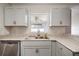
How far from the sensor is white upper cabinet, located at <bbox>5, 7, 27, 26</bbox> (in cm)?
200

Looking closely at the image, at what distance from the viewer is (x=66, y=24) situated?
2.04 m

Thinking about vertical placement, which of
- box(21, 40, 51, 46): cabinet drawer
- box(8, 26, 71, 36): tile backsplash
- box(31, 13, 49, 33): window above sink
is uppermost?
box(31, 13, 49, 33): window above sink

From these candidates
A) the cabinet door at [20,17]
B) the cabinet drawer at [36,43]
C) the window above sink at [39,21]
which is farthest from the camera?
the window above sink at [39,21]

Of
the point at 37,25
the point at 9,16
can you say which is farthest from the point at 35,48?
the point at 9,16

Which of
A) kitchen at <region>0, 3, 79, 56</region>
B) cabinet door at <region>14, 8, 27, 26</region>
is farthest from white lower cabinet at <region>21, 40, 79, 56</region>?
cabinet door at <region>14, 8, 27, 26</region>

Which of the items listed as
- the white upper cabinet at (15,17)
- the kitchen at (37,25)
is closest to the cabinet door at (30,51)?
the kitchen at (37,25)

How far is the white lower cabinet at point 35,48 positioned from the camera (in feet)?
5.69

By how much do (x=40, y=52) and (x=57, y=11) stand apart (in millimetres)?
653

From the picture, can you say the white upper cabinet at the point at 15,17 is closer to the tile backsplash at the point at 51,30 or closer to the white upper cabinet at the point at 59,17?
the tile backsplash at the point at 51,30

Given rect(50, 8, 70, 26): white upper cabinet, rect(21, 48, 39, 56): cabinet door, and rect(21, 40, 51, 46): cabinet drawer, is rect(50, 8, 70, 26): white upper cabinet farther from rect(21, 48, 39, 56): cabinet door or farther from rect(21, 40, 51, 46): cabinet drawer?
rect(21, 48, 39, 56): cabinet door

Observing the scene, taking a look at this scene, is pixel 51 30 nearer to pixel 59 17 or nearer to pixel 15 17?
pixel 59 17

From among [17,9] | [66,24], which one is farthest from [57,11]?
[17,9]

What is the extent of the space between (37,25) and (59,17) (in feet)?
1.21

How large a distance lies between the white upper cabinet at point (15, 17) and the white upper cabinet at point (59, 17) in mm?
400
